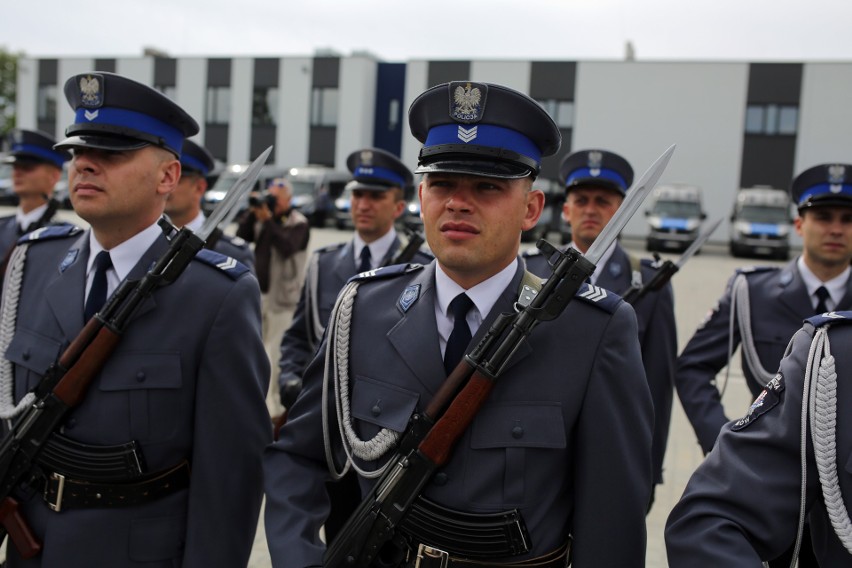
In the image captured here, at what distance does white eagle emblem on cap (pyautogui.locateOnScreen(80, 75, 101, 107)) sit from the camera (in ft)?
7.94

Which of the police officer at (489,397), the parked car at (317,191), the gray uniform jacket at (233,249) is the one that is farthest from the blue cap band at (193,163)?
the parked car at (317,191)

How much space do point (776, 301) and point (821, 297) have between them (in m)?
0.18

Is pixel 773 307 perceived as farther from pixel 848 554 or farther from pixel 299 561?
pixel 299 561

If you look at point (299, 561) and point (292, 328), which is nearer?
point (299, 561)

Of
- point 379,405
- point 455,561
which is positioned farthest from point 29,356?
point 455,561

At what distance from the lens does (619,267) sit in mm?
4035

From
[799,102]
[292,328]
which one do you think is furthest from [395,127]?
[292,328]

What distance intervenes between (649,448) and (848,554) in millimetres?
459

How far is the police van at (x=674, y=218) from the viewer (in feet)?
76.3

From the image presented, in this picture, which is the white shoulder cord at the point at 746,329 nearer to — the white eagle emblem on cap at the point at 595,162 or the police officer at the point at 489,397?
the white eagle emblem on cap at the point at 595,162

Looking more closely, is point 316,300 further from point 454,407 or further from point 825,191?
point 454,407

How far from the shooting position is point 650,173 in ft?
6.18

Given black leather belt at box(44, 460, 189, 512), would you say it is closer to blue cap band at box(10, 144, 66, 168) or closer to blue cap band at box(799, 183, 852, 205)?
blue cap band at box(799, 183, 852, 205)

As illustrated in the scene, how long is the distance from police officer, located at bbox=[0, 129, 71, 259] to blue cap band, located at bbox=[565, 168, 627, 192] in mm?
3102
